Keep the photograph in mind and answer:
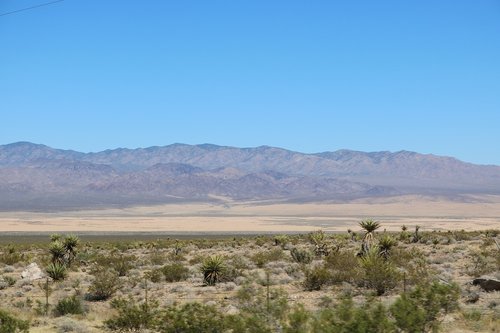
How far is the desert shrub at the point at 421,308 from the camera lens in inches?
536

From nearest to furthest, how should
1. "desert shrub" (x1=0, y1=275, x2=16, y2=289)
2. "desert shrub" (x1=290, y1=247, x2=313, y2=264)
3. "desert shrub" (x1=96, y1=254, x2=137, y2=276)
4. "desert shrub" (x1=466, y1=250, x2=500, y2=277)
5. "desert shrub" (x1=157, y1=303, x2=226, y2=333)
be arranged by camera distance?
"desert shrub" (x1=157, y1=303, x2=226, y2=333) < "desert shrub" (x1=466, y1=250, x2=500, y2=277) < "desert shrub" (x1=0, y1=275, x2=16, y2=289) < "desert shrub" (x1=96, y1=254, x2=137, y2=276) < "desert shrub" (x1=290, y1=247, x2=313, y2=264)

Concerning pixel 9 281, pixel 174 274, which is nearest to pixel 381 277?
pixel 174 274

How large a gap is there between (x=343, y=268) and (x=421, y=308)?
11.7m

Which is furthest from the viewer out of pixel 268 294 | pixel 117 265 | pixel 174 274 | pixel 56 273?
pixel 117 265

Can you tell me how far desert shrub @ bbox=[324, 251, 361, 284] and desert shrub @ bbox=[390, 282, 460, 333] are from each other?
25.2ft

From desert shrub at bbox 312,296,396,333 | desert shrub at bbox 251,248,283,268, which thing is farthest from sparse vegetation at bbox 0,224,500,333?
desert shrub at bbox 251,248,283,268

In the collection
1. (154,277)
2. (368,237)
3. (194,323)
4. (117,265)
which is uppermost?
(368,237)

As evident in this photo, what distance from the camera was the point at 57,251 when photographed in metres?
35.8

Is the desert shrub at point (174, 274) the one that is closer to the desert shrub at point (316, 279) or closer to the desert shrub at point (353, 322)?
A: the desert shrub at point (316, 279)

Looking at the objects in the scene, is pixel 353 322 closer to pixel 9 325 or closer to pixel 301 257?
pixel 9 325

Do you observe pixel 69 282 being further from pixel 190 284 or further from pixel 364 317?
pixel 364 317

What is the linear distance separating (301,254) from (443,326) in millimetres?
20003

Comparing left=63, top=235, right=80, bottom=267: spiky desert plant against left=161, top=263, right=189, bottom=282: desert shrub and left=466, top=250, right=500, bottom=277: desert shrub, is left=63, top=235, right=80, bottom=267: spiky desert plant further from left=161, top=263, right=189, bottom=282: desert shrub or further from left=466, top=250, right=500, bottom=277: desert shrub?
left=466, top=250, right=500, bottom=277: desert shrub

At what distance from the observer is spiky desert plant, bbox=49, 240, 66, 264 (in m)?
35.6
